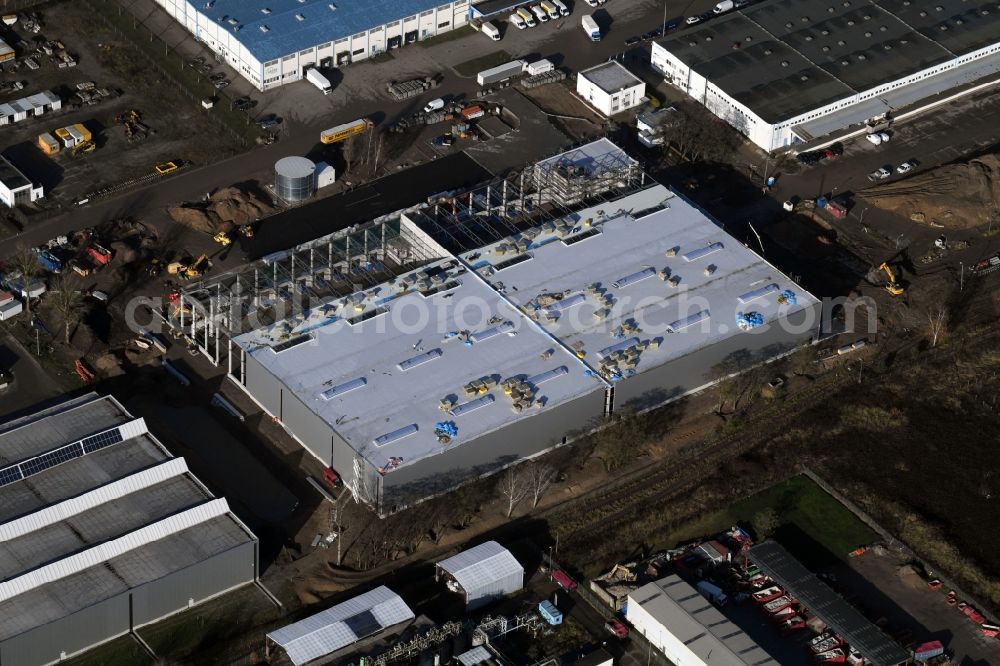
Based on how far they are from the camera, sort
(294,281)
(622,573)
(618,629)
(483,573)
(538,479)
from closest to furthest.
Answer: (618,629) < (483,573) < (622,573) < (538,479) < (294,281)

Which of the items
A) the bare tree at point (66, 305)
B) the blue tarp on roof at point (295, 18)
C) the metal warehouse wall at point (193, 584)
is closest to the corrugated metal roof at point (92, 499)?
the metal warehouse wall at point (193, 584)

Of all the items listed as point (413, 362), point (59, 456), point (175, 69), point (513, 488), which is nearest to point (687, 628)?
point (513, 488)

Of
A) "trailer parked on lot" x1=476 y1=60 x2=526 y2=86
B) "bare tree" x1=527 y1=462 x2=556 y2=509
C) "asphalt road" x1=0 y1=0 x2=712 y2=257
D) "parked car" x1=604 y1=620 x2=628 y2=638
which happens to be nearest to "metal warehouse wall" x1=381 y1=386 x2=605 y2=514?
"bare tree" x1=527 y1=462 x2=556 y2=509

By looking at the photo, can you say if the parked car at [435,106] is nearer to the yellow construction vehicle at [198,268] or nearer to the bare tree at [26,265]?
the yellow construction vehicle at [198,268]

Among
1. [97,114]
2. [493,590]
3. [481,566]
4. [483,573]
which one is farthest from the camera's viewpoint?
[97,114]

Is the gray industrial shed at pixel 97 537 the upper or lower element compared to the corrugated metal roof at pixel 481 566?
upper

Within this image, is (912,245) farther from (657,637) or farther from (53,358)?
(53,358)

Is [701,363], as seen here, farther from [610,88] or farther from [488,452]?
[610,88]
